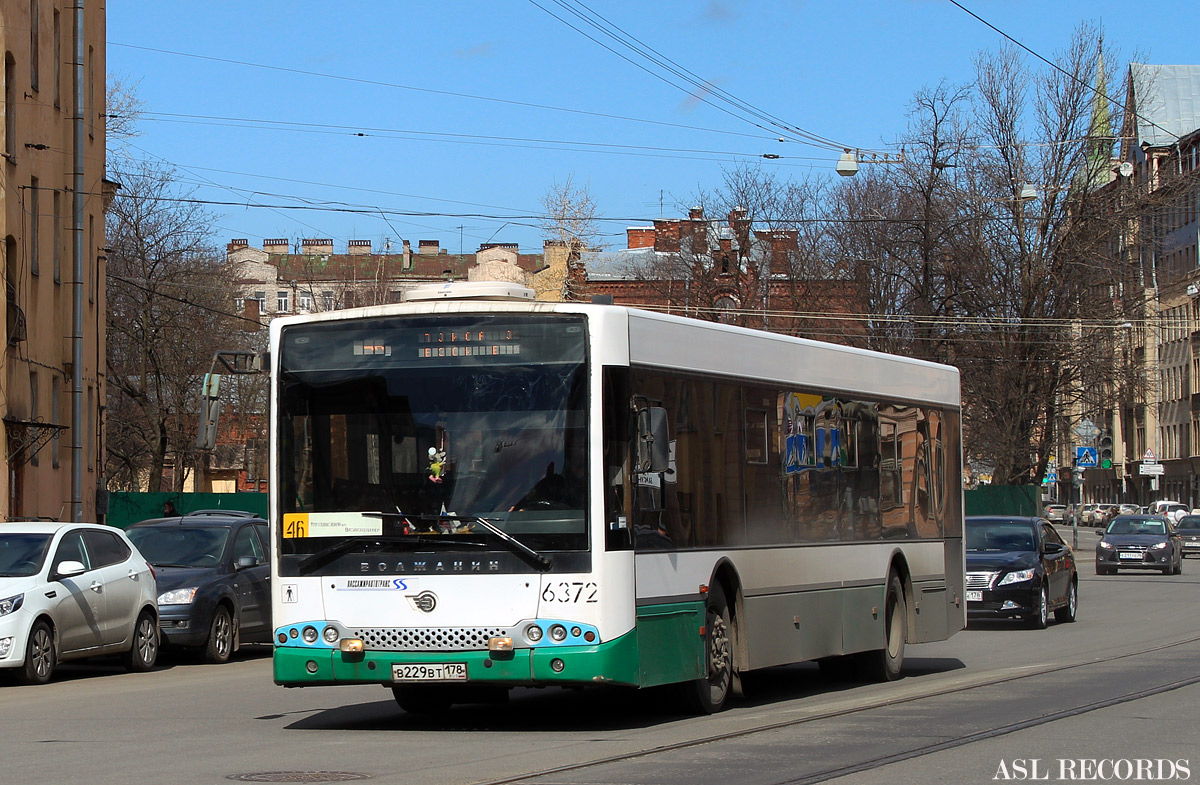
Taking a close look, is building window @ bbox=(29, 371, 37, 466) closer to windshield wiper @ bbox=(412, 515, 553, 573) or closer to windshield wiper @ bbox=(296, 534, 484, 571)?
windshield wiper @ bbox=(296, 534, 484, 571)

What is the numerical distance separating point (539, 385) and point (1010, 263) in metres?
43.2

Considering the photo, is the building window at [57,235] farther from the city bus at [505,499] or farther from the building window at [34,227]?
the city bus at [505,499]

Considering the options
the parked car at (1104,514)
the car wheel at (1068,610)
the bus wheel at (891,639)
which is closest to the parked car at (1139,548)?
the car wheel at (1068,610)

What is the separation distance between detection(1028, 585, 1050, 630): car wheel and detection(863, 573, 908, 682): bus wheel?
7753mm

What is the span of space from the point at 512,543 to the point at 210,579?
9.10 meters

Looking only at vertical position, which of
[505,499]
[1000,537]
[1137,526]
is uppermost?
[505,499]

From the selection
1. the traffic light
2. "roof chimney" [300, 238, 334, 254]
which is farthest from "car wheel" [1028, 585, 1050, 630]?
"roof chimney" [300, 238, 334, 254]

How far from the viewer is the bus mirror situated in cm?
1129

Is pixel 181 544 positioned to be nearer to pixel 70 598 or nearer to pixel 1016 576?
pixel 70 598

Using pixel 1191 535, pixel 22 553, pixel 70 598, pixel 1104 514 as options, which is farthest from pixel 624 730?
pixel 1104 514

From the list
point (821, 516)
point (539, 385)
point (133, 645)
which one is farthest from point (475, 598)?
point (133, 645)

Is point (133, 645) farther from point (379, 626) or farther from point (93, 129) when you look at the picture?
point (93, 129)

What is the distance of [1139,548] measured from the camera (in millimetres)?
41094

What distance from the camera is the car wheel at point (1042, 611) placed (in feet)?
76.6
